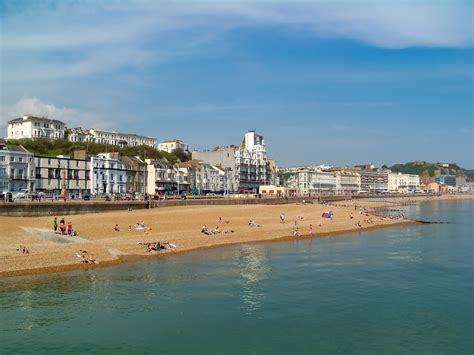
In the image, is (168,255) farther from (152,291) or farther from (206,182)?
(206,182)

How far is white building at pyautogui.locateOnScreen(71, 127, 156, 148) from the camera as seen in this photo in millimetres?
121812

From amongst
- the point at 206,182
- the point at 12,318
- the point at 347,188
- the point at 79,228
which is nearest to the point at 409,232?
the point at 79,228

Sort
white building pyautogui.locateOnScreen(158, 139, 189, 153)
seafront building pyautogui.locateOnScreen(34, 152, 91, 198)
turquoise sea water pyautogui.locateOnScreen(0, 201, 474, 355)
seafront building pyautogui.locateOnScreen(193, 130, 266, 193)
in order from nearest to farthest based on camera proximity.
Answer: turquoise sea water pyautogui.locateOnScreen(0, 201, 474, 355) → seafront building pyautogui.locateOnScreen(34, 152, 91, 198) → seafront building pyautogui.locateOnScreen(193, 130, 266, 193) → white building pyautogui.locateOnScreen(158, 139, 189, 153)

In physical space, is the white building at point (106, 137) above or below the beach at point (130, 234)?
above

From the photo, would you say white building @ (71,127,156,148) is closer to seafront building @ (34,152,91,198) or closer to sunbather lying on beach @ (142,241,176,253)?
seafront building @ (34,152,91,198)

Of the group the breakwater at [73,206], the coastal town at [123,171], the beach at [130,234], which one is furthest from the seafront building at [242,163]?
the beach at [130,234]

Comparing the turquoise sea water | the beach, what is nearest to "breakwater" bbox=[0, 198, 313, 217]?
the beach

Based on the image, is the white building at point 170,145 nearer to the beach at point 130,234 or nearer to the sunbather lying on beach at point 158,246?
the beach at point 130,234

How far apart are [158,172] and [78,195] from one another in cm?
2149

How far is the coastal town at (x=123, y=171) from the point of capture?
6506cm

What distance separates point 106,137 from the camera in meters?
135

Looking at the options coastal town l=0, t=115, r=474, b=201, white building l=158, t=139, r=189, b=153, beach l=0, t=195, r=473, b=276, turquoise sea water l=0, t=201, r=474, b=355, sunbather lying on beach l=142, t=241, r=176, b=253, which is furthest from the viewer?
white building l=158, t=139, r=189, b=153

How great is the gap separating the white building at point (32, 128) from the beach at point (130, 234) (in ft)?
206

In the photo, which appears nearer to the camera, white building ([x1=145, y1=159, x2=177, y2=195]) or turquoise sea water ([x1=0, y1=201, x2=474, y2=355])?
turquoise sea water ([x1=0, y1=201, x2=474, y2=355])
